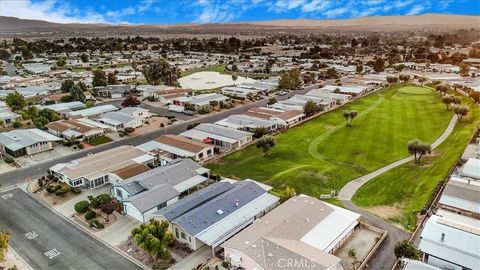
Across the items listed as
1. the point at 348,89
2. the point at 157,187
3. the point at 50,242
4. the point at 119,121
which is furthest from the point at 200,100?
the point at 50,242

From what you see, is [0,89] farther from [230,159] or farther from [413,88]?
[413,88]

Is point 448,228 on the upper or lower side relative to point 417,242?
upper

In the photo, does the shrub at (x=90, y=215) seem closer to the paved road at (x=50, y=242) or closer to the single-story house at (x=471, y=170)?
the paved road at (x=50, y=242)

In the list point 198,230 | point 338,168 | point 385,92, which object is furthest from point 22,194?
point 385,92

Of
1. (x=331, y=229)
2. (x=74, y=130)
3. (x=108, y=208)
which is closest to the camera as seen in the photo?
(x=331, y=229)

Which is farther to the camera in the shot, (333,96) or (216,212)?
(333,96)

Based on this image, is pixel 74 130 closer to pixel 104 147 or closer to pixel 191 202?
pixel 104 147
